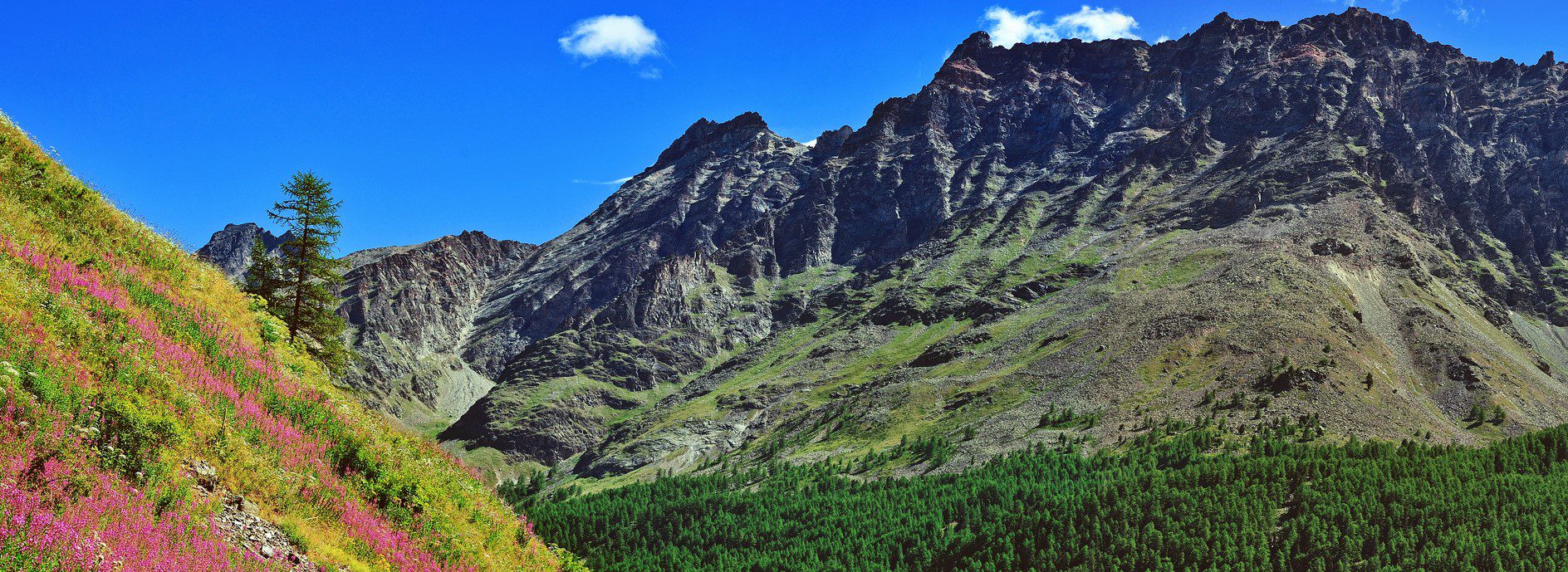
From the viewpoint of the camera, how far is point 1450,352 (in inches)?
7795

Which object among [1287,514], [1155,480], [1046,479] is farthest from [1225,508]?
[1046,479]

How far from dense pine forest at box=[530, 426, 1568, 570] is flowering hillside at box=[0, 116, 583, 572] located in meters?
57.2

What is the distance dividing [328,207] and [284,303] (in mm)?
5827

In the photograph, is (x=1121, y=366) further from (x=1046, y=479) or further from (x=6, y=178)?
(x=6, y=178)

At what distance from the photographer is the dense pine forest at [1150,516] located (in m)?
92.6

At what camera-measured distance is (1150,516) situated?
364 ft

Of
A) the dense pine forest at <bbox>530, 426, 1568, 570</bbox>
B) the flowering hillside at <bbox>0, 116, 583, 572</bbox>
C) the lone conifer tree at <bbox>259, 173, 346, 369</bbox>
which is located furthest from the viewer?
the dense pine forest at <bbox>530, 426, 1568, 570</bbox>

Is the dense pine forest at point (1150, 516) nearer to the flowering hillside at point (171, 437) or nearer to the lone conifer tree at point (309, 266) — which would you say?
the lone conifer tree at point (309, 266)

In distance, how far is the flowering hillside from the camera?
1252cm

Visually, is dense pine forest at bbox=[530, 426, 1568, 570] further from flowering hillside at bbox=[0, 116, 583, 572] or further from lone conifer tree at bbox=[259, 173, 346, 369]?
flowering hillside at bbox=[0, 116, 583, 572]

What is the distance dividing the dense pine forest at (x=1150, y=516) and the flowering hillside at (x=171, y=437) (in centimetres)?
5721

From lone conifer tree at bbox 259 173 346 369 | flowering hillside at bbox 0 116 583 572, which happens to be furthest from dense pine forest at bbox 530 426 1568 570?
flowering hillside at bbox 0 116 583 572

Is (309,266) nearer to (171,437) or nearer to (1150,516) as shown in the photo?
(171,437)

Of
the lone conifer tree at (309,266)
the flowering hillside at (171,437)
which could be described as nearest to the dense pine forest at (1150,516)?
the lone conifer tree at (309,266)
